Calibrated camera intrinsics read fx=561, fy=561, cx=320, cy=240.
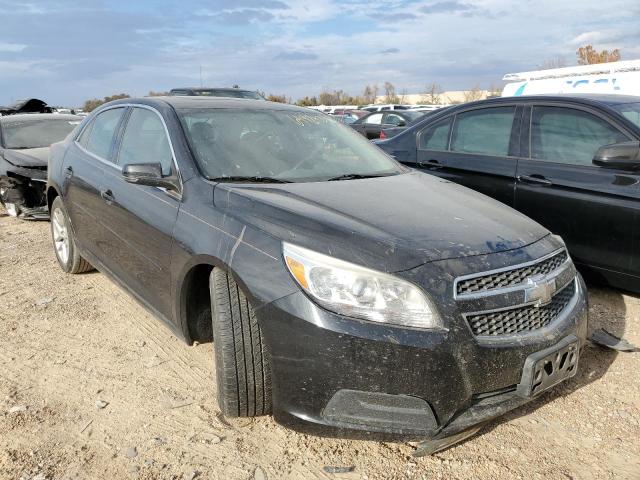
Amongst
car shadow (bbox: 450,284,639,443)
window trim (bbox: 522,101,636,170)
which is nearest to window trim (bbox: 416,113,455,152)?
window trim (bbox: 522,101,636,170)

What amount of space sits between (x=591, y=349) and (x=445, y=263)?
179 cm

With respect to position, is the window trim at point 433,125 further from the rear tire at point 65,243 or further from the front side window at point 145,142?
the rear tire at point 65,243

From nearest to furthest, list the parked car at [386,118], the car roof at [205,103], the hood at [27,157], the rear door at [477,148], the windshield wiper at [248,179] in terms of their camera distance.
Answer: the windshield wiper at [248,179]
the car roof at [205,103]
the rear door at [477,148]
the hood at [27,157]
the parked car at [386,118]

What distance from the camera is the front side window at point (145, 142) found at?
131 inches

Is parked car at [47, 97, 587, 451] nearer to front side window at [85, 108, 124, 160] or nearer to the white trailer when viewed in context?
front side window at [85, 108, 124, 160]

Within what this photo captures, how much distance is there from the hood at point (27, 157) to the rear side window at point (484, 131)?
195 inches

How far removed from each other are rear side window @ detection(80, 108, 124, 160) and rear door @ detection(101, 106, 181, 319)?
0.23 metres

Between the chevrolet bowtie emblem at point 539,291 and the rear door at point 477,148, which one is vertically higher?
the rear door at point 477,148

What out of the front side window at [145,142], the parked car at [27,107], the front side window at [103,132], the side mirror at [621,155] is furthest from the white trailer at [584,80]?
the parked car at [27,107]

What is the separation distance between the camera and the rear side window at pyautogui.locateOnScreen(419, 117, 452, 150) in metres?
5.29

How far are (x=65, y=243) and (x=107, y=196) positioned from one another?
1530 millimetres

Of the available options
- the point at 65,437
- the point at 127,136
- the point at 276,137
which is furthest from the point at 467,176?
the point at 65,437

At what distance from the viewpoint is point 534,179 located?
4441 mm

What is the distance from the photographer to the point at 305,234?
94.4 inches
